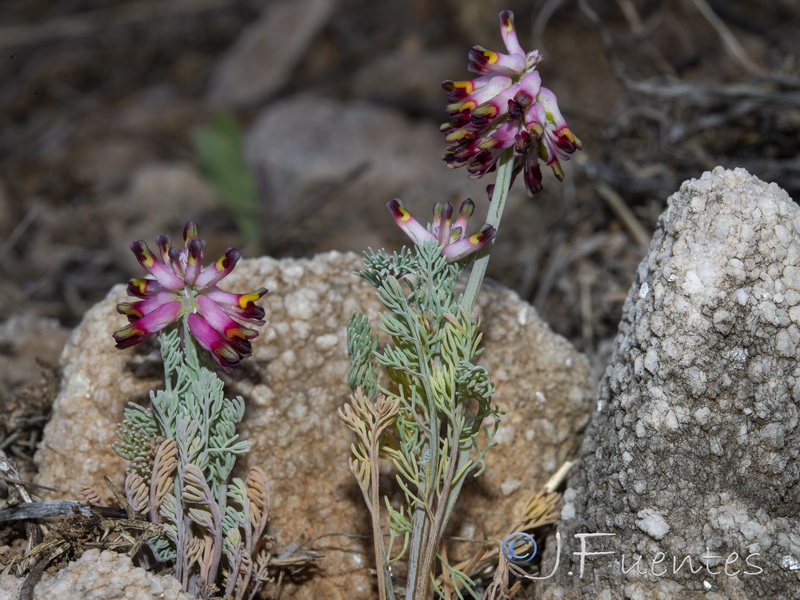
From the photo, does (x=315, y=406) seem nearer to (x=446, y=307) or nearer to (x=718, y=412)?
(x=446, y=307)

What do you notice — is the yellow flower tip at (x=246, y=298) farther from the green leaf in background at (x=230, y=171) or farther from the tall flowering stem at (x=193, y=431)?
the green leaf in background at (x=230, y=171)

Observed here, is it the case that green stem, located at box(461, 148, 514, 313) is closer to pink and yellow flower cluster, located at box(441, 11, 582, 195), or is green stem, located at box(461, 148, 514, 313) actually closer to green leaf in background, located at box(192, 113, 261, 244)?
pink and yellow flower cluster, located at box(441, 11, 582, 195)

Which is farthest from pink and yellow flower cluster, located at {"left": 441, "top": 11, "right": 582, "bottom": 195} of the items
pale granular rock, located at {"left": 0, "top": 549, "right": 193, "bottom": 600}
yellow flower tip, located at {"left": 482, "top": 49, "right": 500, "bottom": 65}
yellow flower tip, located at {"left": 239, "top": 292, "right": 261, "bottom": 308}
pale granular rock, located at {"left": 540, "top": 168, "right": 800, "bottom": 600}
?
pale granular rock, located at {"left": 0, "top": 549, "right": 193, "bottom": 600}

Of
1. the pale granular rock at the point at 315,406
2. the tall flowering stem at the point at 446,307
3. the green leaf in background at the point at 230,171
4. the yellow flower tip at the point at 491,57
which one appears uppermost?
the yellow flower tip at the point at 491,57

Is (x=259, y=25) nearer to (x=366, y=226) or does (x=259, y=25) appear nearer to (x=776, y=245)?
(x=366, y=226)

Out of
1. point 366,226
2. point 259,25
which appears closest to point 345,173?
point 366,226

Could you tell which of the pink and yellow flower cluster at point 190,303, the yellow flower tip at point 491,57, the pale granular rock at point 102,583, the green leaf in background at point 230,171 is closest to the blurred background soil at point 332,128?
the green leaf in background at point 230,171
